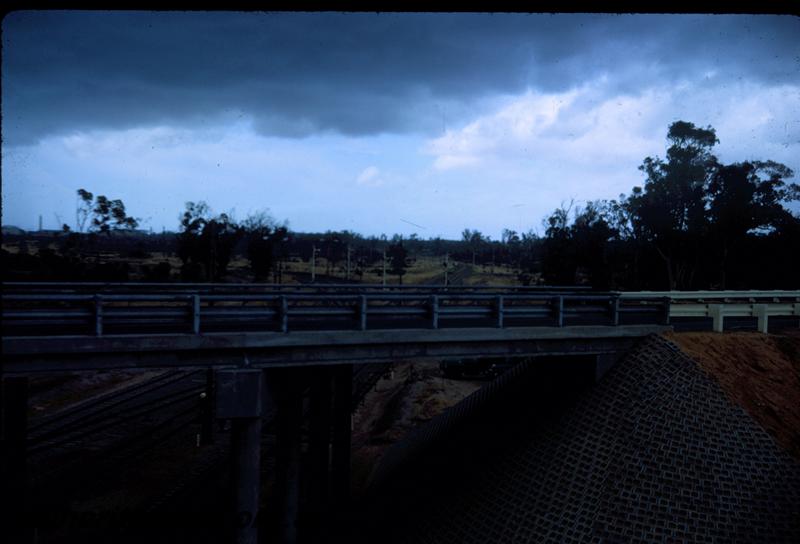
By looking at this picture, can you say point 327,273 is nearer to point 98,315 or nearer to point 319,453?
point 319,453

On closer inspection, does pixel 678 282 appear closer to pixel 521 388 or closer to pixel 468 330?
pixel 521 388

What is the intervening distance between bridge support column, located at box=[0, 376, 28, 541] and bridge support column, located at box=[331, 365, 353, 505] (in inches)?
360

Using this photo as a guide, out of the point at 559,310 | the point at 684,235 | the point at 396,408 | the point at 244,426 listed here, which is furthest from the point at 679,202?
the point at 244,426

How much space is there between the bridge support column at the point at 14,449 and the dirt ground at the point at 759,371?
1787 cm

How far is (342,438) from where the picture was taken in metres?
19.8

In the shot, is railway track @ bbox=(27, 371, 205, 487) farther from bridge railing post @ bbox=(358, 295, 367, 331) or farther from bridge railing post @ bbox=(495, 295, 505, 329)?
bridge railing post @ bbox=(495, 295, 505, 329)

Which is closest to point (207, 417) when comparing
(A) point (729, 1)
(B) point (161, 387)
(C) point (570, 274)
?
(B) point (161, 387)

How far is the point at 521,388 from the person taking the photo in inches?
646

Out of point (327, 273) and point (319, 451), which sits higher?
point (327, 273)

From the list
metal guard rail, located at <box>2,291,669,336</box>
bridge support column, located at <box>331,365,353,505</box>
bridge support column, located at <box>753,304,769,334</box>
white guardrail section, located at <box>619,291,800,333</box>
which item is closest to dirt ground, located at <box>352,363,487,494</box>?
bridge support column, located at <box>331,365,353,505</box>

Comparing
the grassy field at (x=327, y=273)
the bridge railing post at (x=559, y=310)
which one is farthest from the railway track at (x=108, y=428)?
the grassy field at (x=327, y=273)

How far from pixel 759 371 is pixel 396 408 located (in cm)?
2104

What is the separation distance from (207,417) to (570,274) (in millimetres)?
36012

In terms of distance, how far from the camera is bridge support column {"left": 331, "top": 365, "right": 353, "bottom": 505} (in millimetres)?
19281
